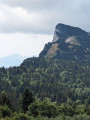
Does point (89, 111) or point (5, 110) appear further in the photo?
point (89, 111)

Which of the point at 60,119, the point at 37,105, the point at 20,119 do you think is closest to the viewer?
the point at 20,119

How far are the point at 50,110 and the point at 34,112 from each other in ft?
24.8

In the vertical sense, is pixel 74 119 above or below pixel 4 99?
below

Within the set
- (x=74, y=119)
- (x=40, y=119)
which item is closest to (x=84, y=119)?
(x=74, y=119)

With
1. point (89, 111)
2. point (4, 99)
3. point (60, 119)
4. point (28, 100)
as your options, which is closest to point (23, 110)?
point (28, 100)

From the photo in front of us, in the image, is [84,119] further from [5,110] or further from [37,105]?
[5,110]

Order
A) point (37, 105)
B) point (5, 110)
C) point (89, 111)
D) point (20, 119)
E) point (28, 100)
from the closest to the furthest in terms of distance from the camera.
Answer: point (20, 119) → point (5, 110) → point (37, 105) → point (28, 100) → point (89, 111)

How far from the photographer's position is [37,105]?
121 m

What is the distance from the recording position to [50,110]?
123375 mm

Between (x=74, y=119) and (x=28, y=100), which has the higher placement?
(x=28, y=100)

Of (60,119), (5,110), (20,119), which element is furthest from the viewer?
(5,110)

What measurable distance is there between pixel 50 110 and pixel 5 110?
19.8 metres

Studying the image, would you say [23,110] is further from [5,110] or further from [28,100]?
[5,110]

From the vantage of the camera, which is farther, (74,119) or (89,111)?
(89,111)
